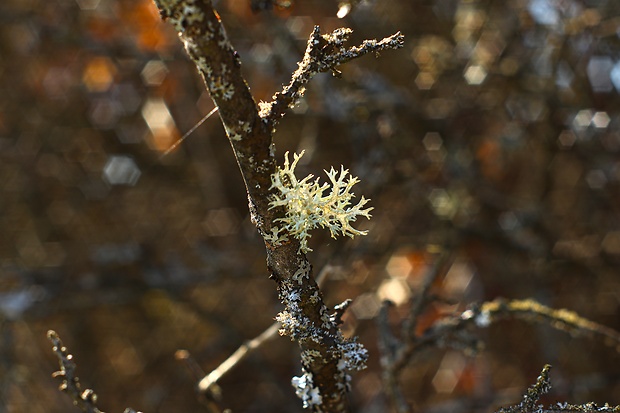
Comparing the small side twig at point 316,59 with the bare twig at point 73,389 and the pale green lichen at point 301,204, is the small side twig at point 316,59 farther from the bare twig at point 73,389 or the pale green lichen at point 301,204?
the bare twig at point 73,389

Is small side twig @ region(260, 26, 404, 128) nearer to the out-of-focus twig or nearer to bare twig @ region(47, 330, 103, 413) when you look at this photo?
bare twig @ region(47, 330, 103, 413)

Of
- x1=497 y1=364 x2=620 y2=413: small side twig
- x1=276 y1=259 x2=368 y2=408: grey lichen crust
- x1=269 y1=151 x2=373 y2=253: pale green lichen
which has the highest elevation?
x1=269 y1=151 x2=373 y2=253: pale green lichen

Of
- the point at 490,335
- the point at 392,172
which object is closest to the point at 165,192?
the point at 392,172

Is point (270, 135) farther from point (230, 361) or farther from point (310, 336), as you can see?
point (230, 361)

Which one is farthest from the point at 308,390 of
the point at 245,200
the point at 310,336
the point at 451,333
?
the point at 245,200

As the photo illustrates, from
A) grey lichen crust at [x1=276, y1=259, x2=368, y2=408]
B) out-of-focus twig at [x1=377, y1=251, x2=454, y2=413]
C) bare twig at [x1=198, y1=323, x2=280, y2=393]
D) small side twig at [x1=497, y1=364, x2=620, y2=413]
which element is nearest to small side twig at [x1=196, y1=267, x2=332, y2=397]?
bare twig at [x1=198, y1=323, x2=280, y2=393]

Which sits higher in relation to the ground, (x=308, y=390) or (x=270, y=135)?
(x=270, y=135)

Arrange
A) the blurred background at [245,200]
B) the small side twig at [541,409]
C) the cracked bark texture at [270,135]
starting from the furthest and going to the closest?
the blurred background at [245,200]
the small side twig at [541,409]
the cracked bark texture at [270,135]

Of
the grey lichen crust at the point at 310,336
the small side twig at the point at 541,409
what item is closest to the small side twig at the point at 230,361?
the grey lichen crust at the point at 310,336

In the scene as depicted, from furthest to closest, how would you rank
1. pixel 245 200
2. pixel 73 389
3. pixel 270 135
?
pixel 245 200, pixel 73 389, pixel 270 135

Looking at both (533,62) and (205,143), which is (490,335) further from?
(205,143)
